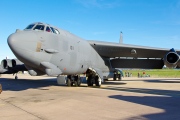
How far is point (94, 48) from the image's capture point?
15.8m

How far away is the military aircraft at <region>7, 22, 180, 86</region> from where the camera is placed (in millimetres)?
9523

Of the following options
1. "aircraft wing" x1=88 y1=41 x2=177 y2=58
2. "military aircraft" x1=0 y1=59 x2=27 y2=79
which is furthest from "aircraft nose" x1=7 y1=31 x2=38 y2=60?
"military aircraft" x1=0 y1=59 x2=27 y2=79

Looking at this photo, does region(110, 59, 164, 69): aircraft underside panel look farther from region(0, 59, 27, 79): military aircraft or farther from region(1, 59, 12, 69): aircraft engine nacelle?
region(1, 59, 12, 69): aircraft engine nacelle

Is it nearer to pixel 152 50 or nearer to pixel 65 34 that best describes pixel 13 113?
pixel 65 34

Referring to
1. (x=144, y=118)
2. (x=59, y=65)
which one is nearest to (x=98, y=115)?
(x=144, y=118)

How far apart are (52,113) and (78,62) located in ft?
24.5

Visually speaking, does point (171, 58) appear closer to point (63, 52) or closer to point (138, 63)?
point (138, 63)

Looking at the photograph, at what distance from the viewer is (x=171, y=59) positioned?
1516 cm

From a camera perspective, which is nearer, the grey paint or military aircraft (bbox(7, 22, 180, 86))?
the grey paint

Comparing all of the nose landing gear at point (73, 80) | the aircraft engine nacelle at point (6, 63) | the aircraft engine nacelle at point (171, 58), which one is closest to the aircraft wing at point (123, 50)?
the aircraft engine nacelle at point (171, 58)

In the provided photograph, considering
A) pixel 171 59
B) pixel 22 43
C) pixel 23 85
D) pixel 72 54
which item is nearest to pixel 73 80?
pixel 72 54

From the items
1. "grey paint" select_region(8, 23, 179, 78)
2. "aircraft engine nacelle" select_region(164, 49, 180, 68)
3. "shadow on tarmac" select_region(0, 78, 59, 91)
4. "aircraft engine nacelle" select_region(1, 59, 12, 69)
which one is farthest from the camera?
"aircraft engine nacelle" select_region(1, 59, 12, 69)

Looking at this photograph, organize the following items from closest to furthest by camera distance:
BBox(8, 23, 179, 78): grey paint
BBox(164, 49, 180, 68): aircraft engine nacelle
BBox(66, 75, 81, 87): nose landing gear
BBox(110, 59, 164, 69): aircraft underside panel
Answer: BBox(8, 23, 179, 78): grey paint, BBox(164, 49, 180, 68): aircraft engine nacelle, BBox(66, 75, 81, 87): nose landing gear, BBox(110, 59, 164, 69): aircraft underside panel

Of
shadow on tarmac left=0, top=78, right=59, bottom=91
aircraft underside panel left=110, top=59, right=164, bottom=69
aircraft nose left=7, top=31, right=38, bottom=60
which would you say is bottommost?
shadow on tarmac left=0, top=78, right=59, bottom=91
